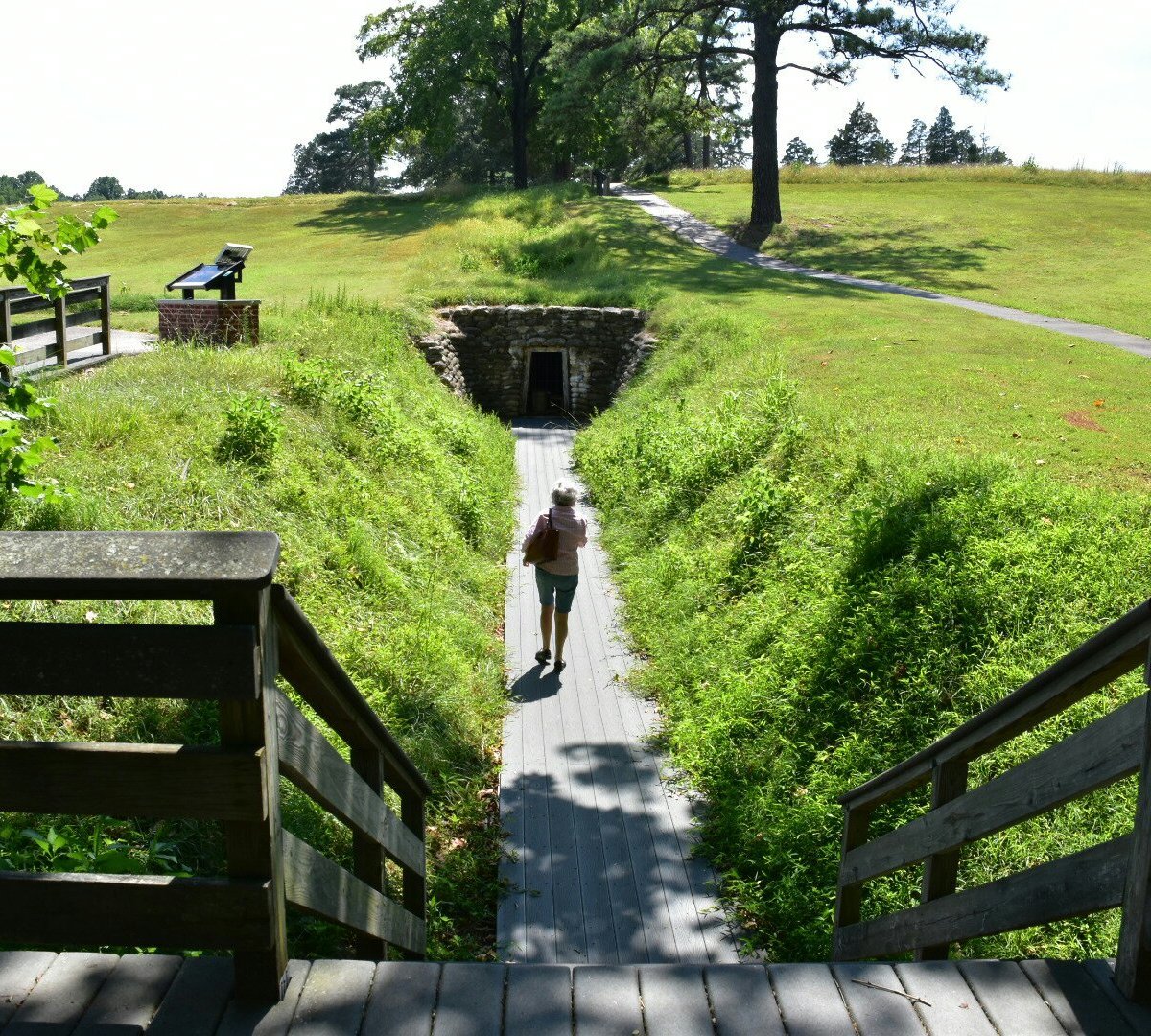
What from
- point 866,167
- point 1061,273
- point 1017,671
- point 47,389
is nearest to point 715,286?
point 1061,273

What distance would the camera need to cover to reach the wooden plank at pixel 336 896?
8.63ft

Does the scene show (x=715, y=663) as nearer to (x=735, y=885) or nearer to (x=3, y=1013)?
(x=735, y=885)

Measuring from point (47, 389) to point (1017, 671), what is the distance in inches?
372

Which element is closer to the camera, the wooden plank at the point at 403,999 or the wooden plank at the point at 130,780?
the wooden plank at the point at 130,780

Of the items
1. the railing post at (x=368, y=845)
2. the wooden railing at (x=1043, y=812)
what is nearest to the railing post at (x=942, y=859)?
the wooden railing at (x=1043, y=812)

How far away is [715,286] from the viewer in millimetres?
24172

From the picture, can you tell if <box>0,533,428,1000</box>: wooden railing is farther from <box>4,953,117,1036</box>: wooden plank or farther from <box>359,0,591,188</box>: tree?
<box>359,0,591,188</box>: tree

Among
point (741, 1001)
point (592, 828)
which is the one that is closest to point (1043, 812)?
point (741, 1001)

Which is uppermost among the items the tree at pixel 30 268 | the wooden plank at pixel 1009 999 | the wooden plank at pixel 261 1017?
the tree at pixel 30 268

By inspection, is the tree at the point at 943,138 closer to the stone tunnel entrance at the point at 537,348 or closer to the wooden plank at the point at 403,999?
the stone tunnel entrance at the point at 537,348

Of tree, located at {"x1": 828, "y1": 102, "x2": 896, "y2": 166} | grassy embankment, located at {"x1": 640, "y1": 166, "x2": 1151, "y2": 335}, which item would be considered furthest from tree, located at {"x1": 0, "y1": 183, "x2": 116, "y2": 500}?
tree, located at {"x1": 828, "y1": 102, "x2": 896, "y2": 166}

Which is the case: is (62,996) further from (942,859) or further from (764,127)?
(764,127)

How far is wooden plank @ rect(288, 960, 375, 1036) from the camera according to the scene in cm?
259

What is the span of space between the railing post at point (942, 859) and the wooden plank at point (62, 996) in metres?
2.59
